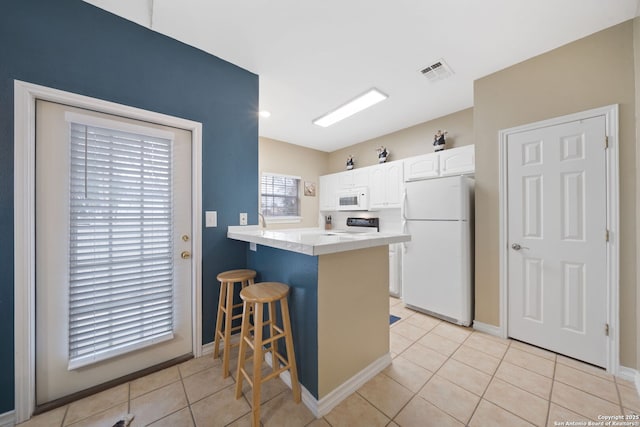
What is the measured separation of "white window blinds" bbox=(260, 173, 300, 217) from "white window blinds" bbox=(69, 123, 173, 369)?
97.6 inches

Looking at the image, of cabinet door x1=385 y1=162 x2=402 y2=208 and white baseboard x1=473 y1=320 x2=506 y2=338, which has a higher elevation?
cabinet door x1=385 y1=162 x2=402 y2=208

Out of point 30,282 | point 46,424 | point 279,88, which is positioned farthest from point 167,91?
point 46,424

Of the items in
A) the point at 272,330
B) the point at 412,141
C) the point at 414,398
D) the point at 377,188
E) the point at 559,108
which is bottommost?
the point at 414,398

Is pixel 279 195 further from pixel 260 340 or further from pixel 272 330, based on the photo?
pixel 260 340

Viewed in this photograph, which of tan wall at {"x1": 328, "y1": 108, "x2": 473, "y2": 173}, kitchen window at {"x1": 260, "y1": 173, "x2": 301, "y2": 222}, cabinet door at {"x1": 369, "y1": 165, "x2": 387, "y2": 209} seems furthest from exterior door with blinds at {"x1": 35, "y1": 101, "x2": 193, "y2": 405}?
tan wall at {"x1": 328, "y1": 108, "x2": 473, "y2": 173}

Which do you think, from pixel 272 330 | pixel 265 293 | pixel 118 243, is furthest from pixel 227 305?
pixel 118 243

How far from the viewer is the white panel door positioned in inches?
73.9

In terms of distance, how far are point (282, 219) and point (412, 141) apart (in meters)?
2.70

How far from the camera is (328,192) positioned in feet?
16.3

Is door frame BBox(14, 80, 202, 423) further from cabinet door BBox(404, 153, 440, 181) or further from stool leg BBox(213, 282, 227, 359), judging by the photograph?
cabinet door BBox(404, 153, 440, 181)

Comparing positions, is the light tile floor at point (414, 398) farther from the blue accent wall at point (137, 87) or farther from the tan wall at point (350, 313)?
the blue accent wall at point (137, 87)

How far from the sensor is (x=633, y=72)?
1.74 m

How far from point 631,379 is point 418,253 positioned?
1756 millimetres

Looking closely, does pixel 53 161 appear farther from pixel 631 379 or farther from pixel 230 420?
pixel 631 379
